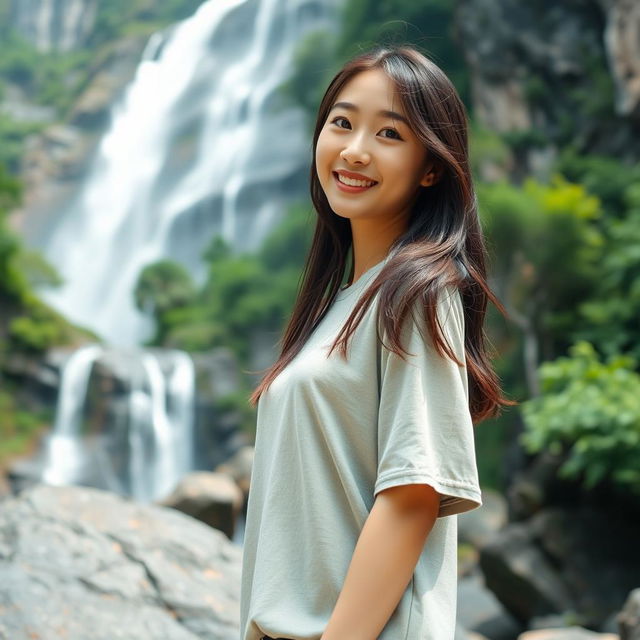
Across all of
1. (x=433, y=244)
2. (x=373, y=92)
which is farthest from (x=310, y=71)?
(x=433, y=244)

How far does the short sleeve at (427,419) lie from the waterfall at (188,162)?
2046cm

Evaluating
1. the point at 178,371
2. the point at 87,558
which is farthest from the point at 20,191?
the point at 87,558

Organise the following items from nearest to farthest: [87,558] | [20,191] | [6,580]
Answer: [6,580] → [87,558] → [20,191]

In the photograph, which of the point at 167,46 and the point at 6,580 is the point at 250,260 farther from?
the point at 6,580

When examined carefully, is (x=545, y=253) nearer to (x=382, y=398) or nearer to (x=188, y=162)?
(x=382, y=398)

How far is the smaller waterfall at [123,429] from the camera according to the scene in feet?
50.9

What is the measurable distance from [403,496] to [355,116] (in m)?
0.65

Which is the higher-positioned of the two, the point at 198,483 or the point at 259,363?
the point at 198,483

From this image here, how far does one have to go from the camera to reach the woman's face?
1451 millimetres

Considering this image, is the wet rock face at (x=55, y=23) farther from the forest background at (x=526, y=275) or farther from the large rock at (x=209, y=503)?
the large rock at (x=209, y=503)

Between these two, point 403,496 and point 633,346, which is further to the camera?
point 633,346

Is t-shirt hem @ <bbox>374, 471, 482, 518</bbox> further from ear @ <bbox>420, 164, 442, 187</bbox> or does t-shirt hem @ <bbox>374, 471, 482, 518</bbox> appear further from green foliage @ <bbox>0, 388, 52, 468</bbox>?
green foliage @ <bbox>0, 388, 52, 468</bbox>

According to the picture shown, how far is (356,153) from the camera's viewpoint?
1452 mm

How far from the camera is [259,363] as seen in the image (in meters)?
17.8
